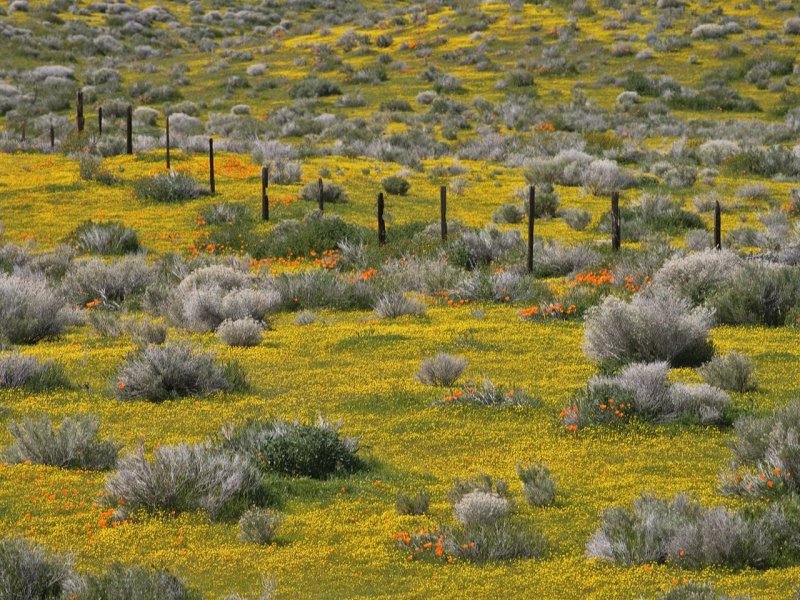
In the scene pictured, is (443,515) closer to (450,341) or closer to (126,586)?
(126,586)

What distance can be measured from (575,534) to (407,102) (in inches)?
1615

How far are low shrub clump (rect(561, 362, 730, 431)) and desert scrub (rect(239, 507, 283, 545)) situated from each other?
3.74 meters

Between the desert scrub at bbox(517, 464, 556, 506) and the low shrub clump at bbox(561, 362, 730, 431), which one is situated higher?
the low shrub clump at bbox(561, 362, 730, 431)

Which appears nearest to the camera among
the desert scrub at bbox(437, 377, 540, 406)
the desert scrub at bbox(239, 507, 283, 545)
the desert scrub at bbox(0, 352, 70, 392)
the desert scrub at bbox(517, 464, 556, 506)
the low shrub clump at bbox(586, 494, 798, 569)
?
the low shrub clump at bbox(586, 494, 798, 569)

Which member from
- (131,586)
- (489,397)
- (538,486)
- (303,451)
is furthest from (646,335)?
(131,586)

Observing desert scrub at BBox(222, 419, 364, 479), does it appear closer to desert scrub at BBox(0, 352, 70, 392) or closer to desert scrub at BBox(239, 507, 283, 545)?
desert scrub at BBox(239, 507, 283, 545)

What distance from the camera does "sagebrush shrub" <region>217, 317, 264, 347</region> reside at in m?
15.8

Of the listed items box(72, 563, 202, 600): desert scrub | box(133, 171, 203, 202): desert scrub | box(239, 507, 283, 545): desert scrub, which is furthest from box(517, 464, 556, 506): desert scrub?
box(133, 171, 203, 202): desert scrub

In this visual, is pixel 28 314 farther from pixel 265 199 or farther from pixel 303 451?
pixel 265 199

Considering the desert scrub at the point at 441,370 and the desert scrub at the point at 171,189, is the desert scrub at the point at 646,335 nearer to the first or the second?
the desert scrub at the point at 441,370

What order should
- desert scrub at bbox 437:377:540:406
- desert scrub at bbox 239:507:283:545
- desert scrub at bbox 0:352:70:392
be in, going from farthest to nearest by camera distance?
desert scrub at bbox 0:352:70:392
desert scrub at bbox 437:377:540:406
desert scrub at bbox 239:507:283:545

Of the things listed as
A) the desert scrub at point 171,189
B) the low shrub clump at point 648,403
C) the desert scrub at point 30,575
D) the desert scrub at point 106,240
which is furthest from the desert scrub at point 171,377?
the desert scrub at point 171,189

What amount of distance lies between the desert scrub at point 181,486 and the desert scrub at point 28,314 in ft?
23.3

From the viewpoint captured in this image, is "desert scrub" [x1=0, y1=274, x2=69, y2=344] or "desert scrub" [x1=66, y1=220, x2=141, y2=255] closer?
"desert scrub" [x1=0, y1=274, x2=69, y2=344]
